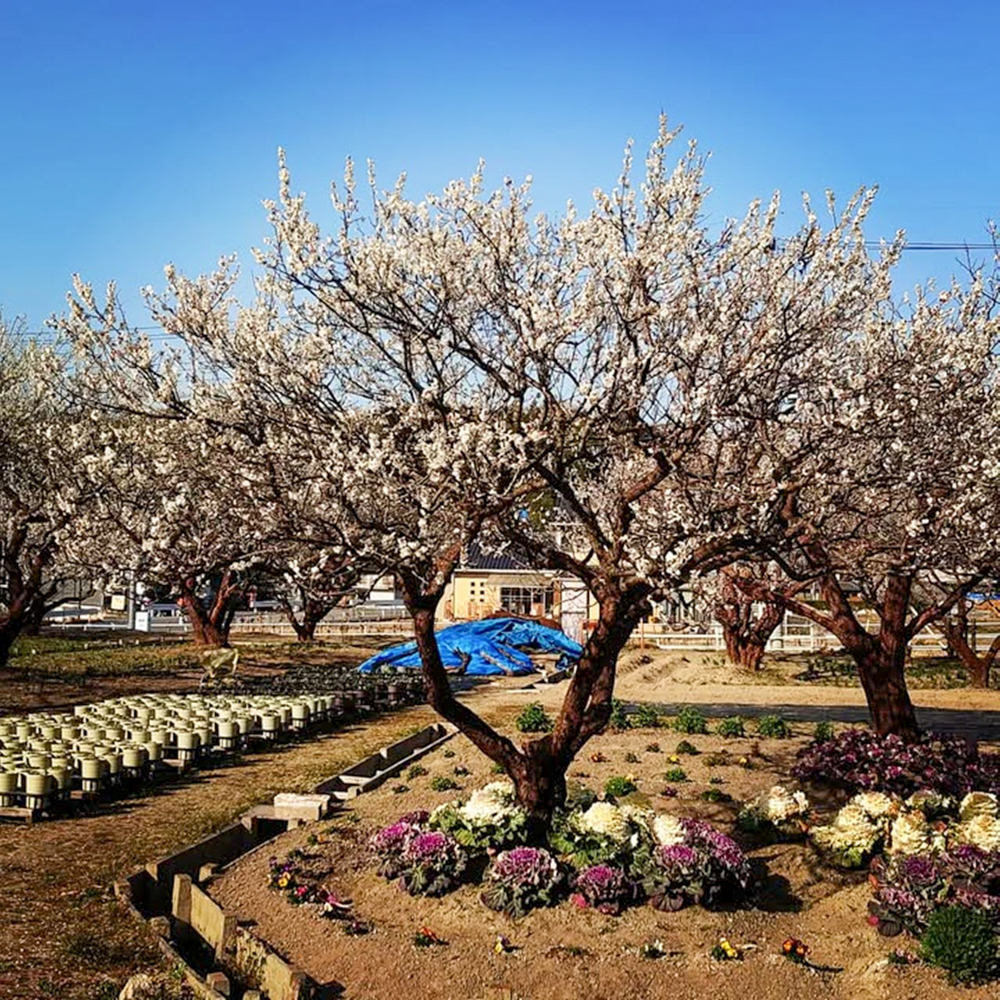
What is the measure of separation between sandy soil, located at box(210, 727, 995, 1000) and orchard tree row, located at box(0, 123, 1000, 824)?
159 centimetres

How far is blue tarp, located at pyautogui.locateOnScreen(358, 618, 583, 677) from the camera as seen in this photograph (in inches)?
1256

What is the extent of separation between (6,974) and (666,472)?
21.3 feet

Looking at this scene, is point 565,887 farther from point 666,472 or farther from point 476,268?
point 476,268

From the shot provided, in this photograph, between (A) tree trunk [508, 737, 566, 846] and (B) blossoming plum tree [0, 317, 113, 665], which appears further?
(B) blossoming plum tree [0, 317, 113, 665]

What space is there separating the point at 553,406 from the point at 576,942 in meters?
4.25

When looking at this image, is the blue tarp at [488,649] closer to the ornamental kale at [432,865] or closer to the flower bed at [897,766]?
the flower bed at [897,766]

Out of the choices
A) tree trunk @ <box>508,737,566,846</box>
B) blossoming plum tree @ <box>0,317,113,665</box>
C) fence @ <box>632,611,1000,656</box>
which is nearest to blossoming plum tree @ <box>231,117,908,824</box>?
tree trunk @ <box>508,737,566,846</box>

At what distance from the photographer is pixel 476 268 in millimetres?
9906

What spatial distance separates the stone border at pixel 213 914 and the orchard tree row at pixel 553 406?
263 centimetres

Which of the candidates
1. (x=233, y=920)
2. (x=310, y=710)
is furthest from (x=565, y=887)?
(x=310, y=710)

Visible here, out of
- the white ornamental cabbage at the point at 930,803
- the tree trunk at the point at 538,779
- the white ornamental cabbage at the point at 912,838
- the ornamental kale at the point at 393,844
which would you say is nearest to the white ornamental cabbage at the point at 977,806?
the white ornamental cabbage at the point at 930,803

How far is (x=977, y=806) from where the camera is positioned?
10.2 meters

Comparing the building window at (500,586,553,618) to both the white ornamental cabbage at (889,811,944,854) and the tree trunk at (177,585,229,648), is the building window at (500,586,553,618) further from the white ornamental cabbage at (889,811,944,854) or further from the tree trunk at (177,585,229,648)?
the white ornamental cabbage at (889,811,944,854)

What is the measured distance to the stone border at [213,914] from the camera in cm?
776
